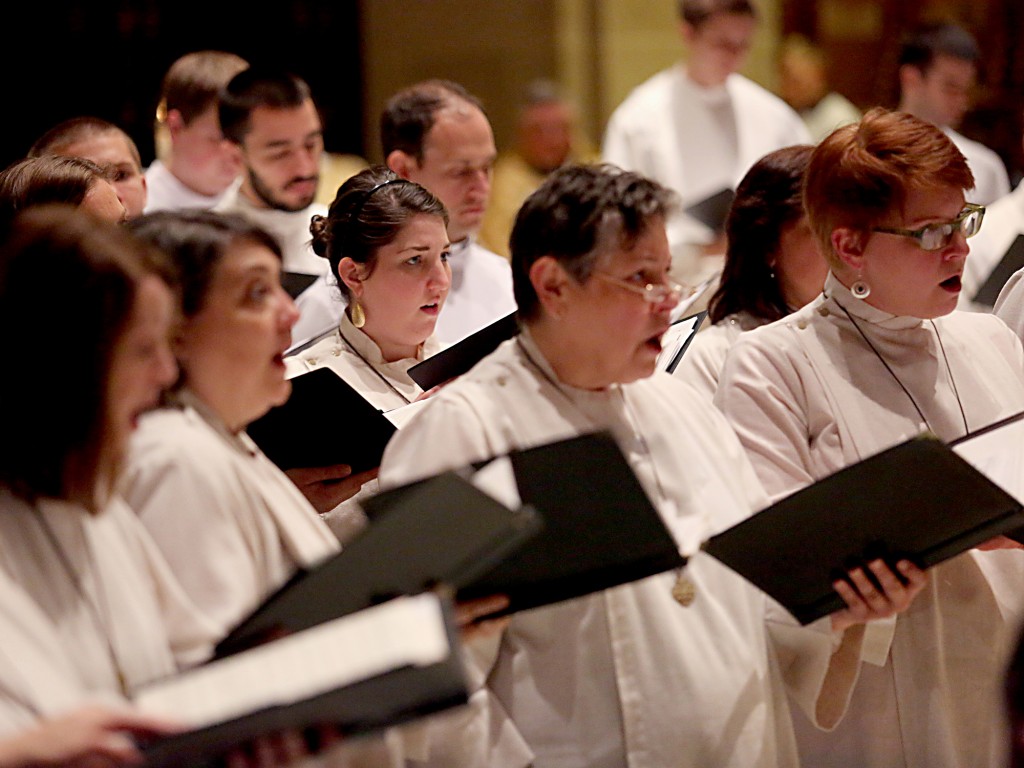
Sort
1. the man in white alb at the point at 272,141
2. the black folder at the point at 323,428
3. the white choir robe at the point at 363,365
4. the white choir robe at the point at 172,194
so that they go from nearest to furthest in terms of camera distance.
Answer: the black folder at the point at 323,428, the white choir robe at the point at 363,365, the man in white alb at the point at 272,141, the white choir robe at the point at 172,194

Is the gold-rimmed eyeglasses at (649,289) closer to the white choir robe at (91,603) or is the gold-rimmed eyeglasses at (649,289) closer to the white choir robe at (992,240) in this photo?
the white choir robe at (91,603)

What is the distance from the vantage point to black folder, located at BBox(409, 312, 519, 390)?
3.50m

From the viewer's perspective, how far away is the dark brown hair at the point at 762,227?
13.0ft

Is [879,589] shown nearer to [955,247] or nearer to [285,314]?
[955,247]

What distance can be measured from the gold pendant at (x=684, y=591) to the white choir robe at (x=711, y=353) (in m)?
1.19

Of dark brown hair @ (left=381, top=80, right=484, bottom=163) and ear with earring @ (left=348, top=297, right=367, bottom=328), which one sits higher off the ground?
dark brown hair @ (left=381, top=80, right=484, bottom=163)

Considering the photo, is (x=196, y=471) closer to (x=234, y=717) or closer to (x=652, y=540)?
(x=234, y=717)

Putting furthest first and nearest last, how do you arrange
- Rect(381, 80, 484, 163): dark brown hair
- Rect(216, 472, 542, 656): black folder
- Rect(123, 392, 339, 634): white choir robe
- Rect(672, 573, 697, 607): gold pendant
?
Rect(381, 80, 484, 163): dark brown hair < Rect(672, 573, 697, 607): gold pendant < Rect(123, 392, 339, 634): white choir robe < Rect(216, 472, 542, 656): black folder

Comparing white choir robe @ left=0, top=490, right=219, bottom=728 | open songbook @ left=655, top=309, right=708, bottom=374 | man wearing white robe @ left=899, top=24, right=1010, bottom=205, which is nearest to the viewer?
white choir robe @ left=0, top=490, right=219, bottom=728

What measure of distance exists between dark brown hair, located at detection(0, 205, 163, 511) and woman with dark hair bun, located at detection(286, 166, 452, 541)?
1716mm

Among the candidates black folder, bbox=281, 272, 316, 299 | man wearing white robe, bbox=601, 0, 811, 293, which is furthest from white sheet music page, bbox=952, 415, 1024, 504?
man wearing white robe, bbox=601, 0, 811, 293

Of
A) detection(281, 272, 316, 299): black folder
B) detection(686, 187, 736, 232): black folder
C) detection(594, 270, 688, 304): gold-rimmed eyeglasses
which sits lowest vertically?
detection(686, 187, 736, 232): black folder

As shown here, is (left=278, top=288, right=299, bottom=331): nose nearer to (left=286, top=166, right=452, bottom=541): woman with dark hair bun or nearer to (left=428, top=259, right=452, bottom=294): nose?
(left=286, top=166, right=452, bottom=541): woman with dark hair bun

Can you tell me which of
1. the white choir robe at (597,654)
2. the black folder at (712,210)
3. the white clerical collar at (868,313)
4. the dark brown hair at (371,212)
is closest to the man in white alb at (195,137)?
the black folder at (712,210)
